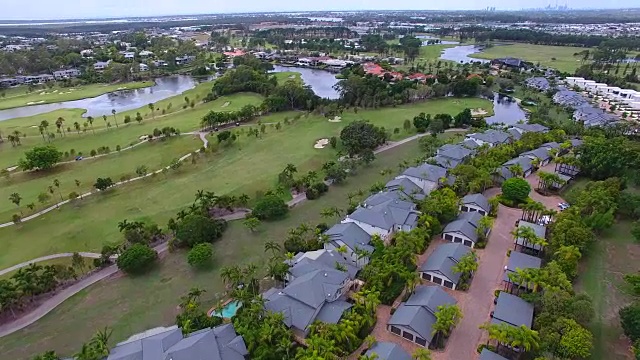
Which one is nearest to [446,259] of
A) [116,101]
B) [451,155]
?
[451,155]

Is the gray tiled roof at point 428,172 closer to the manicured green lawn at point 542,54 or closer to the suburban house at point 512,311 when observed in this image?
the suburban house at point 512,311

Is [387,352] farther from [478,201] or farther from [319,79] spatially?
[319,79]

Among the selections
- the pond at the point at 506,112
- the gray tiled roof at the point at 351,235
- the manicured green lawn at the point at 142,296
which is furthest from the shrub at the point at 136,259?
the pond at the point at 506,112

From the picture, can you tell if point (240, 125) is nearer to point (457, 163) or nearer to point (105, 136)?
point (105, 136)

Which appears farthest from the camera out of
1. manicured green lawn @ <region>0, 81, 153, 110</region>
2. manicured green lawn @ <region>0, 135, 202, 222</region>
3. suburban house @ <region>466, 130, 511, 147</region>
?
manicured green lawn @ <region>0, 81, 153, 110</region>

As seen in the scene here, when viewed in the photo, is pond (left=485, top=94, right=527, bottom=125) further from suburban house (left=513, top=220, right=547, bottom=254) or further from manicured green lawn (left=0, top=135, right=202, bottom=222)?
manicured green lawn (left=0, top=135, right=202, bottom=222)

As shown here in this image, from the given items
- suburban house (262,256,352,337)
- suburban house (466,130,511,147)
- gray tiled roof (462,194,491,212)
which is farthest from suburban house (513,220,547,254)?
suburban house (466,130,511,147)

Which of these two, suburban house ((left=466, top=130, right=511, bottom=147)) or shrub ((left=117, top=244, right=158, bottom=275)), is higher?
suburban house ((left=466, top=130, right=511, bottom=147))
